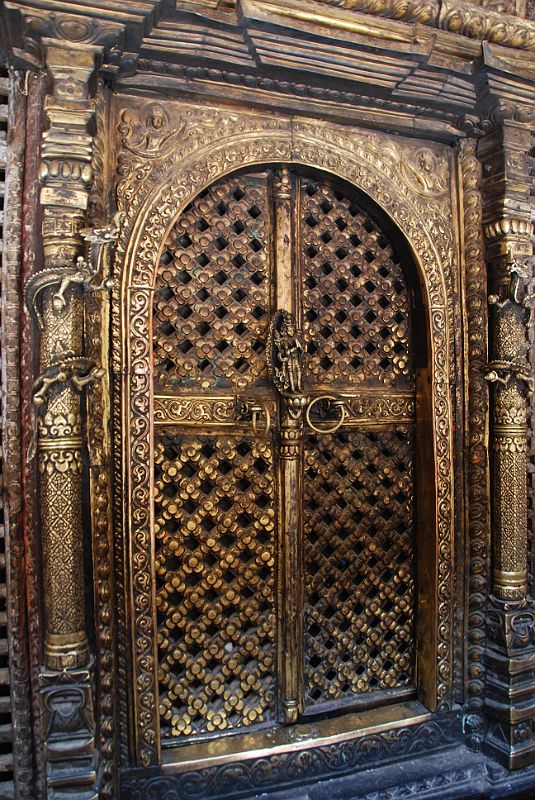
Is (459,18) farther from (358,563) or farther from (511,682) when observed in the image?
(511,682)

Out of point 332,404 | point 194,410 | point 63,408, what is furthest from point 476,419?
point 63,408

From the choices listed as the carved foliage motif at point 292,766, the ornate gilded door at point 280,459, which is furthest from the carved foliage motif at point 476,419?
the carved foliage motif at point 292,766

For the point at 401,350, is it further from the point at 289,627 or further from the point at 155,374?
the point at 289,627

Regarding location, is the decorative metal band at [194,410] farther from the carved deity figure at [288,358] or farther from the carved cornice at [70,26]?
the carved cornice at [70,26]

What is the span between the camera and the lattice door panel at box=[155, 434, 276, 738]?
93.7 inches

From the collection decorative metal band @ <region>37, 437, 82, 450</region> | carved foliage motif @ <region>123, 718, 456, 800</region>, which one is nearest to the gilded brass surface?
decorative metal band @ <region>37, 437, 82, 450</region>

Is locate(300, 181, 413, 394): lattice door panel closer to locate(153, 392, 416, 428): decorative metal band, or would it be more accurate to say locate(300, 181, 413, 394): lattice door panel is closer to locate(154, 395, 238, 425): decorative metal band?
locate(153, 392, 416, 428): decorative metal band

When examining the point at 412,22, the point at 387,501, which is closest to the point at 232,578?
the point at 387,501

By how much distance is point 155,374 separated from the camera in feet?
7.84

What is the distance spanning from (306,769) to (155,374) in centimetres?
172

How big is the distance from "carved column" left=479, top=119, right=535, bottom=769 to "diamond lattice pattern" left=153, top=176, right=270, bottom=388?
3.45ft

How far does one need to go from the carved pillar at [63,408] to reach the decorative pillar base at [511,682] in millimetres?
1729

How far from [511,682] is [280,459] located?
141cm

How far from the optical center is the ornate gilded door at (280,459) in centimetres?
241
